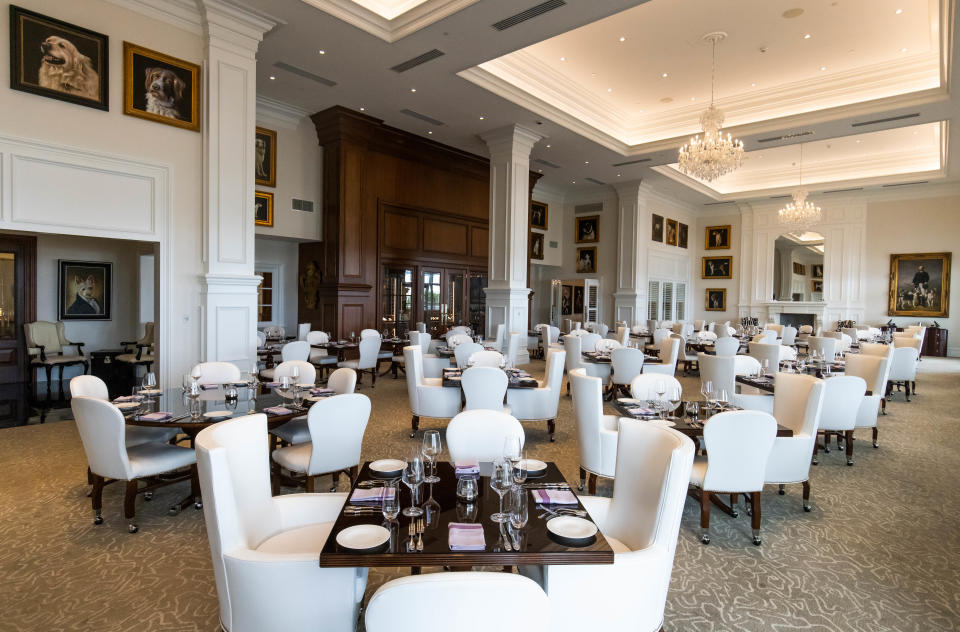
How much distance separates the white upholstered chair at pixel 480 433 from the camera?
2.91 metres

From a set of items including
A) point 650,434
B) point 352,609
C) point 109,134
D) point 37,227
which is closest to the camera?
point 352,609

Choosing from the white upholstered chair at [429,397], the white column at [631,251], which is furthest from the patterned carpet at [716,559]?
the white column at [631,251]

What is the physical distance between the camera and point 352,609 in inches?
70.5

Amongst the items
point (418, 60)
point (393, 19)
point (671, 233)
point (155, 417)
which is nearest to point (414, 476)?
point (155, 417)

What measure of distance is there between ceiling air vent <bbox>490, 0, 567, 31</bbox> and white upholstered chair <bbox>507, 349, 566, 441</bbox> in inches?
154

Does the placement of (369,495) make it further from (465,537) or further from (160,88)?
(160,88)

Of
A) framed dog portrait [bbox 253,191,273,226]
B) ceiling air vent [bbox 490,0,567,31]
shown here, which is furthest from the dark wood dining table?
framed dog portrait [bbox 253,191,273,226]

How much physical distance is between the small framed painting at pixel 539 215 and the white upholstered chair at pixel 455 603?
14641mm

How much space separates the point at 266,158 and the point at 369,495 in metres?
8.86

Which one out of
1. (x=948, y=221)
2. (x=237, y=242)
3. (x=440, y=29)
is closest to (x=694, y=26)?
(x=440, y=29)

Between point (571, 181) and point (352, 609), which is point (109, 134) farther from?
point (571, 181)

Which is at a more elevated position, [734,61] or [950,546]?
[734,61]

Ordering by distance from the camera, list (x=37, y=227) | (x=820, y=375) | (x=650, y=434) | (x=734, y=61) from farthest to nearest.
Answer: (x=734, y=61) → (x=820, y=375) → (x=37, y=227) → (x=650, y=434)

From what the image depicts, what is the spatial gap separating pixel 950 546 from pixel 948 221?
15519 mm
